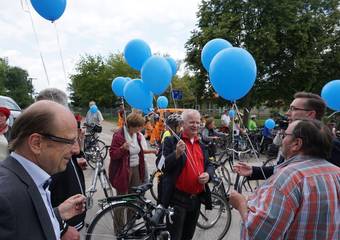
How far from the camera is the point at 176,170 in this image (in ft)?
12.5

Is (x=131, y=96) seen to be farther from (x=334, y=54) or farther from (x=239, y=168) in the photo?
(x=334, y=54)

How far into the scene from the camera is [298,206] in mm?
1812

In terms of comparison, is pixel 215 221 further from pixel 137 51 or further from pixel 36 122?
pixel 36 122

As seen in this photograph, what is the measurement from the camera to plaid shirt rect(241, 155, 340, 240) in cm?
181

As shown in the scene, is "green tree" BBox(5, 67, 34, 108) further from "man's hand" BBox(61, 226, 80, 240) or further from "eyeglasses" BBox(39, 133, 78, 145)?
"eyeglasses" BBox(39, 133, 78, 145)

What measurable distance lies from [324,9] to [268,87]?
21.5 feet

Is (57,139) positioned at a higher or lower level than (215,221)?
higher

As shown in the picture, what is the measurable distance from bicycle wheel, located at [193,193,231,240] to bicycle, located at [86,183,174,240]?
133 cm

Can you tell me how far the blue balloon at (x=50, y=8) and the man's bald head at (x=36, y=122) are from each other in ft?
9.36

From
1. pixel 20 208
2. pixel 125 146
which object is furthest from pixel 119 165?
pixel 20 208

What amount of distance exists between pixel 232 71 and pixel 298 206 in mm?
2110

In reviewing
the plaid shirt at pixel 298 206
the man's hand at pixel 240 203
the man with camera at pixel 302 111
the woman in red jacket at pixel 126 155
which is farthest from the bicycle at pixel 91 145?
the plaid shirt at pixel 298 206

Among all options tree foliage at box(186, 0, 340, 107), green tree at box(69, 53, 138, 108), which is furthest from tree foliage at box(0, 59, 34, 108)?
tree foliage at box(186, 0, 340, 107)

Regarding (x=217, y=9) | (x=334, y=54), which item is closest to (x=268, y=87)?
(x=334, y=54)
